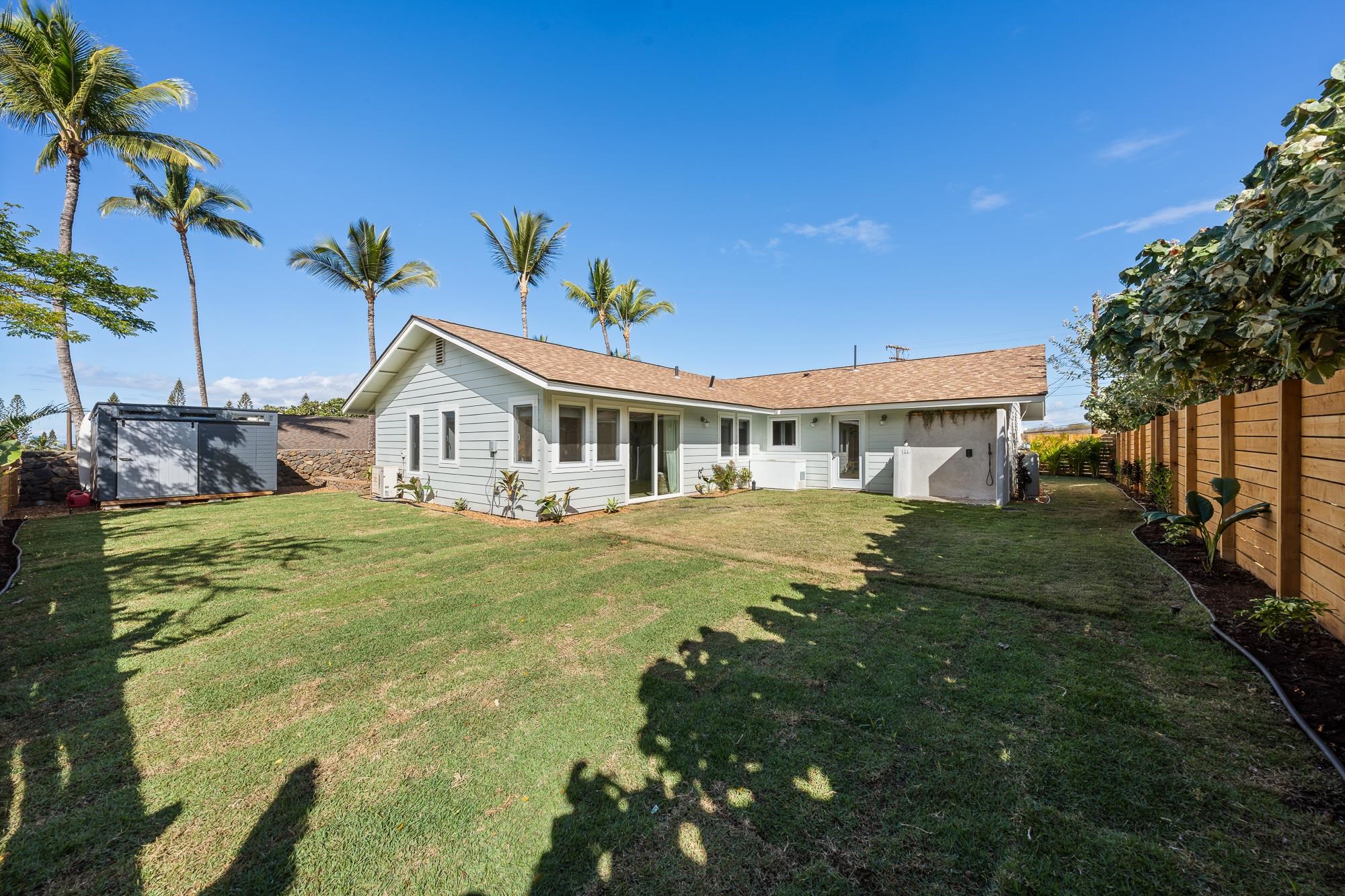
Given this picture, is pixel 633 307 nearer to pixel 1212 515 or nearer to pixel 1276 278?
pixel 1212 515

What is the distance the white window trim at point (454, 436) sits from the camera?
11.1m

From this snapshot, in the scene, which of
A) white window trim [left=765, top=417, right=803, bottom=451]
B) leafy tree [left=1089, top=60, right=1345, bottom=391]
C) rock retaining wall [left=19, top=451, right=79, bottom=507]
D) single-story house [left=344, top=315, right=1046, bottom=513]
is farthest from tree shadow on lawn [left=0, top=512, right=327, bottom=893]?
white window trim [left=765, top=417, right=803, bottom=451]

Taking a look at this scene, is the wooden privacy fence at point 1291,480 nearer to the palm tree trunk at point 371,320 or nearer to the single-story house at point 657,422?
the single-story house at point 657,422

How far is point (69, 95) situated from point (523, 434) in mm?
15685

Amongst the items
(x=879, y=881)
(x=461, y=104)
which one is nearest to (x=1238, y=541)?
(x=879, y=881)

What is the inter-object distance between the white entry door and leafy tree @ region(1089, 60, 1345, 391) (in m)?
10.0

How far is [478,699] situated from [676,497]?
9.66 meters

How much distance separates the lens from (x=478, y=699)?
Result: 3.04 metres

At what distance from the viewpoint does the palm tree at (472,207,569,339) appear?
21.1 m

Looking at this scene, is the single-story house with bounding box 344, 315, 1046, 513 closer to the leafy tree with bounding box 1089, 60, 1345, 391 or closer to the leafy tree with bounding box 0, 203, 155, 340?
the leafy tree with bounding box 0, 203, 155, 340

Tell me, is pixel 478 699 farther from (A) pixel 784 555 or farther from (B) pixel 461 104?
(B) pixel 461 104

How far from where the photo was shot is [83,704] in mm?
2969

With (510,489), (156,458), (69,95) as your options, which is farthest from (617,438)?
(69,95)

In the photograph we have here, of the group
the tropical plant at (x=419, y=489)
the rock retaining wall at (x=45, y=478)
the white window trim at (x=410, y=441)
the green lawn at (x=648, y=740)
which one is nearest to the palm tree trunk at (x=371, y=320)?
the rock retaining wall at (x=45, y=478)
